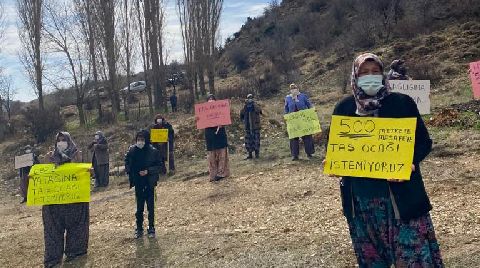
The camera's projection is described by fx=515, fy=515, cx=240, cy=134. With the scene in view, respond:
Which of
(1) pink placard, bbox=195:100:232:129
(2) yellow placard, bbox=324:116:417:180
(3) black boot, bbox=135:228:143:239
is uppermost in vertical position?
(1) pink placard, bbox=195:100:232:129

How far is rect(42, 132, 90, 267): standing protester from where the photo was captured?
659 centimetres

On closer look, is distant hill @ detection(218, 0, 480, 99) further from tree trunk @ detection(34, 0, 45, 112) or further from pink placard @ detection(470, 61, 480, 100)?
tree trunk @ detection(34, 0, 45, 112)

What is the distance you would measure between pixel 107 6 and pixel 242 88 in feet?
29.9

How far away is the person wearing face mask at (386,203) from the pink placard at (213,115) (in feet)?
25.3

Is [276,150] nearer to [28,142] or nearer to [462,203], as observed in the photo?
[462,203]

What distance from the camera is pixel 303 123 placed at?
1119cm

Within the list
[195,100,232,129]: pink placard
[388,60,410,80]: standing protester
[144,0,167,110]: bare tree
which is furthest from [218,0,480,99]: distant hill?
[195,100,232,129]: pink placard

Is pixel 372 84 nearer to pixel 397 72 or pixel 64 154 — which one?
pixel 64 154

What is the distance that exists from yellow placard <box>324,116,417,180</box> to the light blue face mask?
185mm

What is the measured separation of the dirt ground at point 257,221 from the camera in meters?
5.65

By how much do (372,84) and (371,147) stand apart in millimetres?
419

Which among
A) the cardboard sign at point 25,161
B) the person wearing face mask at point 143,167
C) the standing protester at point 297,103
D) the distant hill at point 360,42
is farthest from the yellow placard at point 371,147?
the distant hill at point 360,42

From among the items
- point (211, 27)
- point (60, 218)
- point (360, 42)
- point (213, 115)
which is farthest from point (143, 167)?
point (360, 42)

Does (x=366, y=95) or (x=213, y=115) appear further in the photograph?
(x=213, y=115)
